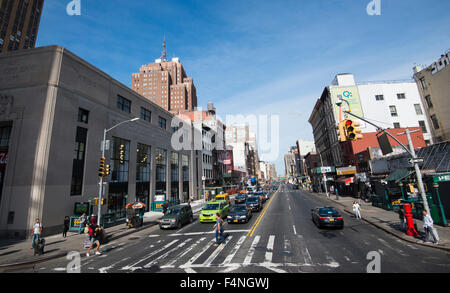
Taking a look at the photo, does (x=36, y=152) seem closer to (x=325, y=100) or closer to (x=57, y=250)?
(x=57, y=250)

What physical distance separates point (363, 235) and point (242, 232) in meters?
7.90

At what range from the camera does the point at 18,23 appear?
64250 mm

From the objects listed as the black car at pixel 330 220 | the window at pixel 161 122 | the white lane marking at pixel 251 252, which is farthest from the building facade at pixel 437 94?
the window at pixel 161 122

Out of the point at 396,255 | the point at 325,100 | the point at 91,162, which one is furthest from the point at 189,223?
the point at 325,100

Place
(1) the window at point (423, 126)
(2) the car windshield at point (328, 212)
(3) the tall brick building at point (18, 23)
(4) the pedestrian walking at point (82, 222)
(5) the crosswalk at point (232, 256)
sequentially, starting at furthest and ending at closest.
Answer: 1. (3) the tall brick building at point (18, 23)
2. (1) the window at point (423, 126)
3. (4) the pedestrian walking at point (82, 222)
4. (2) the car windshield at point (328, 212)
5. (5) the crosswalk at point (232, 256)

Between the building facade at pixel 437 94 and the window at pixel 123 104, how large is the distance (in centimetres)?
5066

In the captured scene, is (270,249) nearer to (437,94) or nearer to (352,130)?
(352,130)

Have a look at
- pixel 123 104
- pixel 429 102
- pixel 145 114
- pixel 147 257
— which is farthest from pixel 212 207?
pixel 429 102

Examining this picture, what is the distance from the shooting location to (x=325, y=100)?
160 ft

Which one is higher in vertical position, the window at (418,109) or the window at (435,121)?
the window at (418,109)

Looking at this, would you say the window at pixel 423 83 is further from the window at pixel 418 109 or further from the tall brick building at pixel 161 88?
the tall brick building at pixel 161 88

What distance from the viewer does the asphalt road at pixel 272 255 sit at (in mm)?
8158

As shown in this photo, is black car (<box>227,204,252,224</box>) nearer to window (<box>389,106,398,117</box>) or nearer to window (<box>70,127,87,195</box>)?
window (<box>70,127,87,195</box>)
